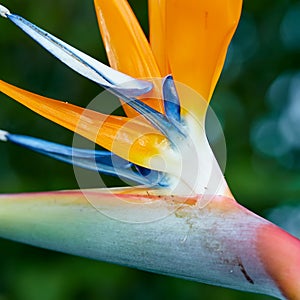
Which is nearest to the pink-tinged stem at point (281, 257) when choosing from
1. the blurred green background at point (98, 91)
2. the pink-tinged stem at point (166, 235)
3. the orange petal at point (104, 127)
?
the pink-tinged stem at point (166, 235)

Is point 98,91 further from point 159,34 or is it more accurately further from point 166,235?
point 166,235

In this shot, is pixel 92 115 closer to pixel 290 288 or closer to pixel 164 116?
pixel 164 116

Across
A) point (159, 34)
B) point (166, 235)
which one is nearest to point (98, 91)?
point (159, 34)

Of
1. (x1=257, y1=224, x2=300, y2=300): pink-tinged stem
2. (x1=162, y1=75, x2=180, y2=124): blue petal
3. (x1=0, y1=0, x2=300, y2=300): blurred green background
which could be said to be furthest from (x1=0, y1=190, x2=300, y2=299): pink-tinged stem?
(x1=0, y1=0, x2=300, y2=300): blurred green background

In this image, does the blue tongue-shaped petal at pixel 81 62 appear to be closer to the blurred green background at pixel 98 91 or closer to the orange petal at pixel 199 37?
the orange petal at pixel 199 37

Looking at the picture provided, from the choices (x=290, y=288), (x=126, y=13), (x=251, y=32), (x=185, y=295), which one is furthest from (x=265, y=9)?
(x=290, y=288)

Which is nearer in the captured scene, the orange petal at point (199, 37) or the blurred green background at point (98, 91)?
the orange petal at point (199, 37)
